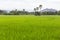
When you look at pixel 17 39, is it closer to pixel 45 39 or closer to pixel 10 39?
pixel 10 39

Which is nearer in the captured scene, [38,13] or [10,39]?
[10,39]

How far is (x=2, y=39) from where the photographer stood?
10.4 meters

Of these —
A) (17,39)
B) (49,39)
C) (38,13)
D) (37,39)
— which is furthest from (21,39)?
(38,13)

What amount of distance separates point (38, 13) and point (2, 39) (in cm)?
8031

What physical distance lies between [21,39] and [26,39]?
11.6 inches

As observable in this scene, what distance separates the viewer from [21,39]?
419 inches

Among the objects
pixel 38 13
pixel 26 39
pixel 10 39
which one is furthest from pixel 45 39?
pixel 38 13

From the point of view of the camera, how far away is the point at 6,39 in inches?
413

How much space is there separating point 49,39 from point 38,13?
7967cm

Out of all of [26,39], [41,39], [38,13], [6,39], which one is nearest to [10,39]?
[6,39]

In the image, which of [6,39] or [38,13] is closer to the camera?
[6,39]

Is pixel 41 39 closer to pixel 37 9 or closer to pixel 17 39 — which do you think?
pixel 17 39

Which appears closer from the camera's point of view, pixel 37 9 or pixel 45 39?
pixel 45 39

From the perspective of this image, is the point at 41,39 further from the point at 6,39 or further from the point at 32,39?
the point at 6,39
